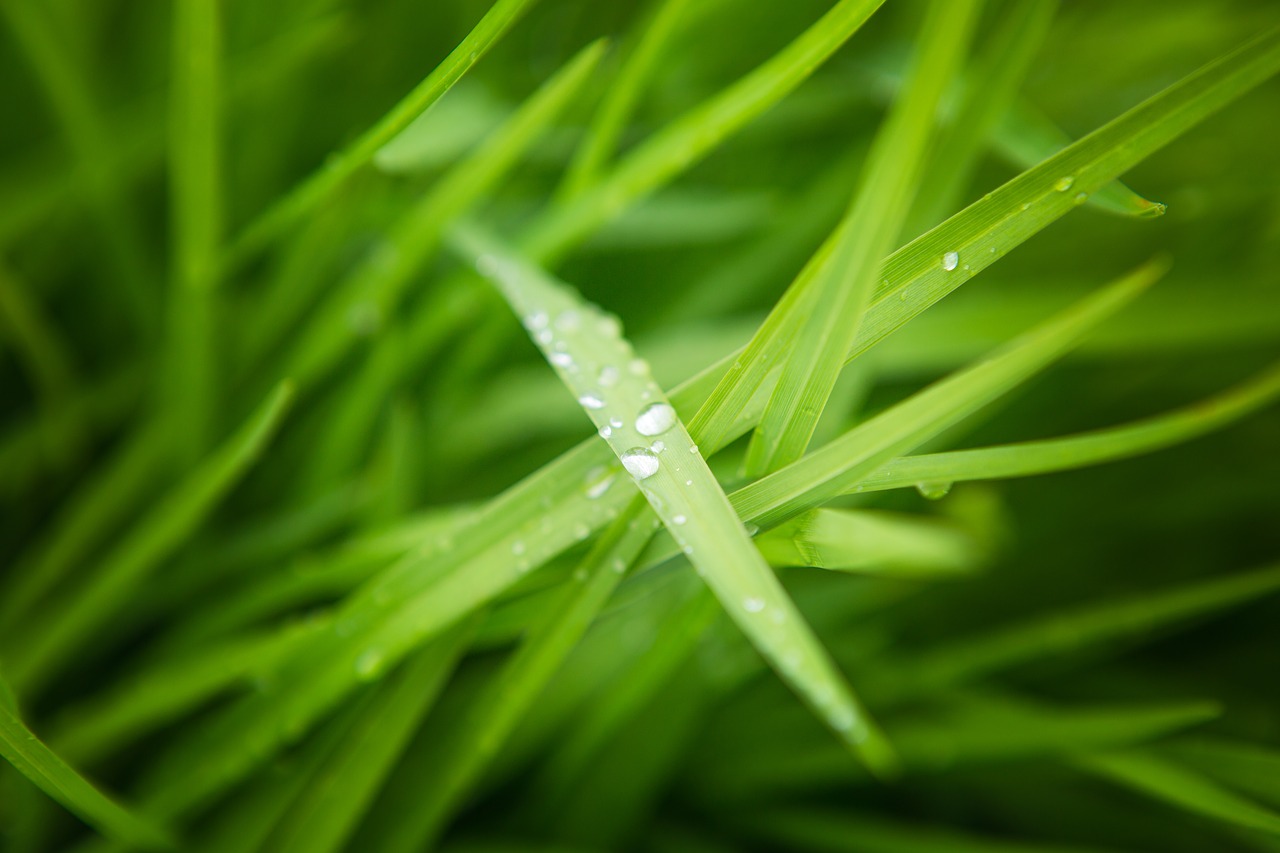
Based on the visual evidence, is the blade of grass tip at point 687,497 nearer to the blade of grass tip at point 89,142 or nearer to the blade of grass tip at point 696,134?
the blade of grass tip at point 696,134

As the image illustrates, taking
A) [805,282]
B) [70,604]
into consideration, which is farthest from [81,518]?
[805,282]

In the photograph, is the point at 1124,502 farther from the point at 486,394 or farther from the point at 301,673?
the point at 301,673

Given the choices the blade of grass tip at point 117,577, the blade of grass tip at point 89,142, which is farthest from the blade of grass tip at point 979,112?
the blade of grass tip at point 89,142

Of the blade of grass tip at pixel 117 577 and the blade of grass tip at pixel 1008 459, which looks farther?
the blade of grass tip at pixel 117 577

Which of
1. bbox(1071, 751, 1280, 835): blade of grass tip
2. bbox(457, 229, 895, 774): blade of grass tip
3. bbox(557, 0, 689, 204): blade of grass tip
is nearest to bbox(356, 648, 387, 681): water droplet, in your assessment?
bbox(457, 229, 895, 774): blade of grass tip

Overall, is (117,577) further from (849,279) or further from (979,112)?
(979,112)

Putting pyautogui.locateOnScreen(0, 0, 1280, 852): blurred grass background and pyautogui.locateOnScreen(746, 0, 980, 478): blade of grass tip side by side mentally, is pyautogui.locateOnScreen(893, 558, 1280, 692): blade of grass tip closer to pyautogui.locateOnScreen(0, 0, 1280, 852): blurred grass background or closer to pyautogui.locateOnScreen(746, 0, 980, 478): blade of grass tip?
pyautogui.locateOnScreen(0, 0, 1280, 852): blurred grass background
